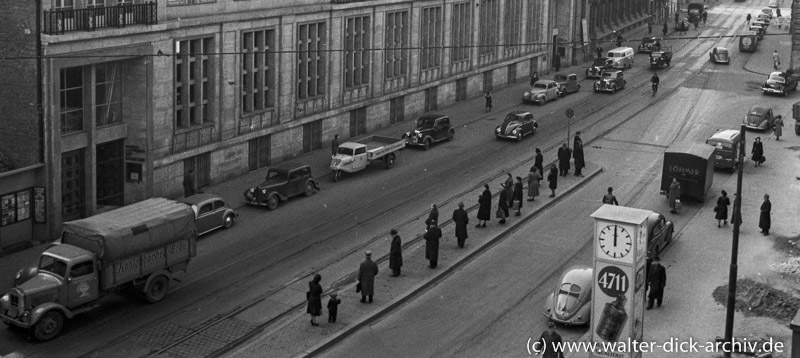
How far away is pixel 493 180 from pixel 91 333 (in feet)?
78.4

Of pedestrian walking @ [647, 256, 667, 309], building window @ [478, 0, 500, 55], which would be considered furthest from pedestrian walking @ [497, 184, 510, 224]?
building window @ [478, 0, 500, 55]

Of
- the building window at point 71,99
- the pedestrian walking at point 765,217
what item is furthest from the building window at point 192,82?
the pedestrian walking at point 765,217

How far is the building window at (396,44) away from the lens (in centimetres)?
6506

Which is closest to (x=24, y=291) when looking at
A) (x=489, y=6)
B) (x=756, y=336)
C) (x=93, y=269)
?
(x=93, y=269)

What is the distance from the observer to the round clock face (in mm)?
26484

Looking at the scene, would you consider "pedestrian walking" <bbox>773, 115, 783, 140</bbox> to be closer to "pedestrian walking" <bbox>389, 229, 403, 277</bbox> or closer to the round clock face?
"pedestrian walking" <bbox>389, 229, 403, 277</bbox>

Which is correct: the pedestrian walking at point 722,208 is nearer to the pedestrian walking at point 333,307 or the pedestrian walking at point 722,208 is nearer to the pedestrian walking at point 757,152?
the pedestrian walking at point 757,152

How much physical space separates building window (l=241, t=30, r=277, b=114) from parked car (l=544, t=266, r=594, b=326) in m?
23.7

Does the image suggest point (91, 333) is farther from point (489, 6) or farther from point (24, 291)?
point (489, 6)

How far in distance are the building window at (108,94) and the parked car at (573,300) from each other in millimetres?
20682

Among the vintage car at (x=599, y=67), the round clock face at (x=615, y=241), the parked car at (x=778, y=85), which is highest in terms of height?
the vintage car at (x=599, y=67)

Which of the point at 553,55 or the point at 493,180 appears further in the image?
the point at 553,55

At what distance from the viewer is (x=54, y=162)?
4169 cm

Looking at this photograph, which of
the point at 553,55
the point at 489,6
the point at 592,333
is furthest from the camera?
the point at 553,55
